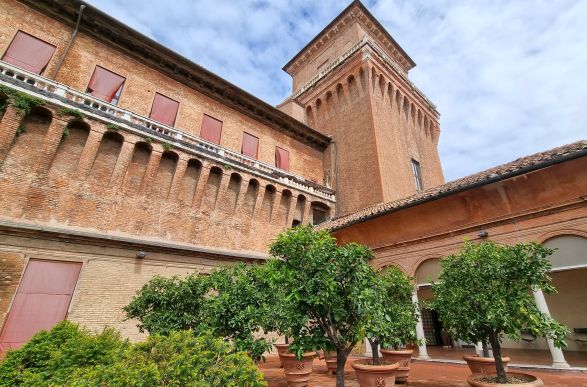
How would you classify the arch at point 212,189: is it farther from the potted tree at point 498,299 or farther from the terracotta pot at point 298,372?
the potted tree at point 498,299

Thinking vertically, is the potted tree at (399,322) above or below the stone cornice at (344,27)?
below

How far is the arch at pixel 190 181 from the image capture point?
13.1 metres

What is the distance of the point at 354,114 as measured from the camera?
20172 millimetres

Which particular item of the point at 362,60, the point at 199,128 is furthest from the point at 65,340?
the point at 362,60

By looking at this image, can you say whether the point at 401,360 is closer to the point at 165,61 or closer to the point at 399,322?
the point at 399,322

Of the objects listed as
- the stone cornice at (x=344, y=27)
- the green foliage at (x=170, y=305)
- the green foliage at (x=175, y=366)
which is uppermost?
the stone cornice at (x=344, y=27)

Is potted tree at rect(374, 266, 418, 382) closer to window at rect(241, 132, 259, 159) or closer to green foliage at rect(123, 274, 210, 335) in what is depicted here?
green foliage at rect(123, 274, 210, 335)

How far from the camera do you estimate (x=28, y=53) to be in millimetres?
11289

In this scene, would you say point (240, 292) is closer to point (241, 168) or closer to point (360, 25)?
point (241, 168)

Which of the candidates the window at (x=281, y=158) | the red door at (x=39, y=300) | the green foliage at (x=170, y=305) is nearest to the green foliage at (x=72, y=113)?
the red door at (x=39, y=300)

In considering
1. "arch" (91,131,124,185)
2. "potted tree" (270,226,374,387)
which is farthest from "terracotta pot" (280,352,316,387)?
"arch" (91,131,124,185)

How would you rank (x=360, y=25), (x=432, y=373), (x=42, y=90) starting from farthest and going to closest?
(x=360, y=25), (x=42, y=90), (x=432, y=373)

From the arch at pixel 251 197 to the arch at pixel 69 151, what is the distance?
23.4 ft

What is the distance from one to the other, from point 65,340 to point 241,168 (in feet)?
32.1
